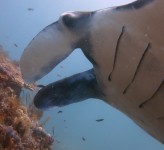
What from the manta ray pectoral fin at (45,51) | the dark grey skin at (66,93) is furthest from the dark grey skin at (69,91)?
the manta ray pectoral fin at (45,51)

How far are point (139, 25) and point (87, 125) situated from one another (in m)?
89.3

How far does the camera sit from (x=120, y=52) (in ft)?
7.47

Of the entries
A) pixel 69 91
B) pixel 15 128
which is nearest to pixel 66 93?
pixel 69 91

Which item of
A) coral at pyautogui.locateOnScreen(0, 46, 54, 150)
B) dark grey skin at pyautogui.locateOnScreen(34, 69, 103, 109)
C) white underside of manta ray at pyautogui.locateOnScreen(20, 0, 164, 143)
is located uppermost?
white underside of manta ray at pyautogui.locateOnScreen(20, 0, 164, 143)

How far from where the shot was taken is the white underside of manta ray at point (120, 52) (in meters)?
2.12

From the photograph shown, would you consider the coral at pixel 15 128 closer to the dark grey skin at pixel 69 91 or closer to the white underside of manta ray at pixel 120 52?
the dark grey skin at pixel 69 91

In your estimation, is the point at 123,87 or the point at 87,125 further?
the point at 87,125

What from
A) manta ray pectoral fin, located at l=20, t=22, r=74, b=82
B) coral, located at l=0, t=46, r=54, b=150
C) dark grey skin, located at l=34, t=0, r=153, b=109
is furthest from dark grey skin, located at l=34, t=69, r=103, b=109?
coral, located at l=0, t=46, r=54, b=150

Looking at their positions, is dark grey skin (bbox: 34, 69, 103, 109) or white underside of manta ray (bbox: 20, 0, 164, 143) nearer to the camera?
white underside of manta ray (bbox: 20, 0, 164, 143)

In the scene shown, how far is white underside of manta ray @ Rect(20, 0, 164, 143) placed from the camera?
212 cm

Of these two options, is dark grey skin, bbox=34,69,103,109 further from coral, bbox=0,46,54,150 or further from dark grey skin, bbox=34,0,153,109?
coral, bbox=0,46,54,150

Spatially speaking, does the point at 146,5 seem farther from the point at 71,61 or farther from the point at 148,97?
the point at 71,61

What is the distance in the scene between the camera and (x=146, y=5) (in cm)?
206

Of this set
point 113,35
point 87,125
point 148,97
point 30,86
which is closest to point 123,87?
point 148,97
